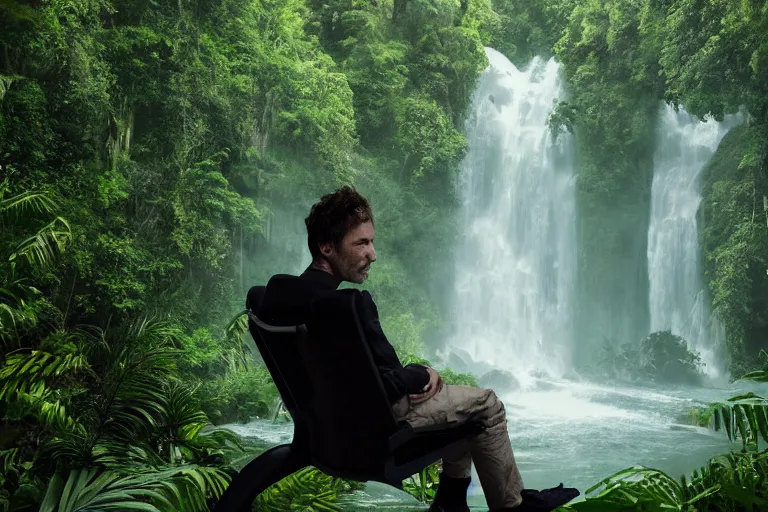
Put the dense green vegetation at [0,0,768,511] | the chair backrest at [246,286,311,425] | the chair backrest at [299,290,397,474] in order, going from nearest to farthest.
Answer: the chair backrest at [299,290,397,474] → the chair backrest at [246,286,311,425] → the dense green vegetation at [0,0,768,511]

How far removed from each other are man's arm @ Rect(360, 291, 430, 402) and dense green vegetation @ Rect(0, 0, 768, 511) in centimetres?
121

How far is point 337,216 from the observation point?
5.30 ft

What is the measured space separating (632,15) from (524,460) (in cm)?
595

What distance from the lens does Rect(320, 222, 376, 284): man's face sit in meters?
1.62

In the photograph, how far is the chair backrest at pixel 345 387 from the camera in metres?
1.43

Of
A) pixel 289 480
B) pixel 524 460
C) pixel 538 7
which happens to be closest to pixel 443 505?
pixel 289 480

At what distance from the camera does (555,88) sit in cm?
1058

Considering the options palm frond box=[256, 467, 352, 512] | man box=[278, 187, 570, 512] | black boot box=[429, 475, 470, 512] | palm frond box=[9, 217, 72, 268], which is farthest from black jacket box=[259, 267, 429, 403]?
palm frond box=[9, 217, 72, 268]

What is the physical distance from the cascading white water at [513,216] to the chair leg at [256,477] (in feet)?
30.1

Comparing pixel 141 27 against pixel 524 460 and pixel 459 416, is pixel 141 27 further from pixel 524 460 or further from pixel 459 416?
pixel 459 416

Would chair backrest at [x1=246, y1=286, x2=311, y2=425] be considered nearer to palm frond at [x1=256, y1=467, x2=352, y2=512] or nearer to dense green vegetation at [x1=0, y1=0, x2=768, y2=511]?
dense green vegetation at [x1=0, y1=0, x2=768, y2=511]

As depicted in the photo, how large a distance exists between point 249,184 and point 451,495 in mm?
7348

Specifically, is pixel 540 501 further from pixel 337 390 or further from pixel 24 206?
pixel 24 206

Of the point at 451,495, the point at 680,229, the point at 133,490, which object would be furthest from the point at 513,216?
the point at 451,495
